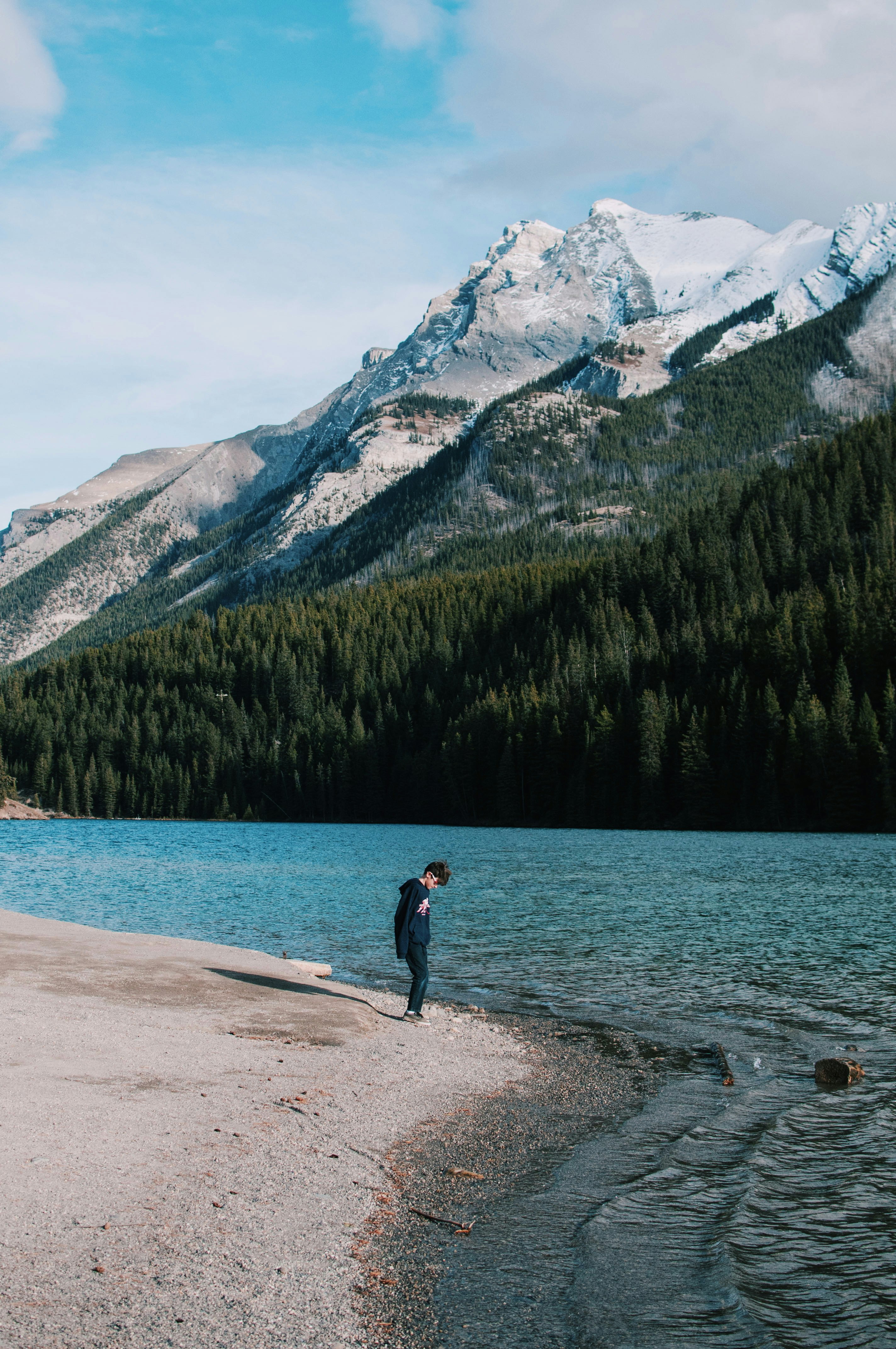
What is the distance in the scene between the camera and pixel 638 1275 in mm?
10086

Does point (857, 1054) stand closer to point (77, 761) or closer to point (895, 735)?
point (895, 735)

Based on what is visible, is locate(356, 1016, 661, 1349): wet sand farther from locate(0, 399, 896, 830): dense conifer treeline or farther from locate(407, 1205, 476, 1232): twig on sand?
locate(0, 399, 896, 830): dense conifer treeline

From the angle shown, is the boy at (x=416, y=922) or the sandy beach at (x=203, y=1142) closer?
the sandy beach at (x=203, y=1142)

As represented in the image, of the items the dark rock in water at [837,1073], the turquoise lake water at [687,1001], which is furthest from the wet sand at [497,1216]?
the dark rock in water at [837,1073]

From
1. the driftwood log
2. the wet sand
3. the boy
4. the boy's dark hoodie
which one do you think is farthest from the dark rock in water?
the boy's dark hoodie

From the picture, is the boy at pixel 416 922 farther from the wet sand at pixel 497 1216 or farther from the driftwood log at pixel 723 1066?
the driftwood log at pixel 723 1066

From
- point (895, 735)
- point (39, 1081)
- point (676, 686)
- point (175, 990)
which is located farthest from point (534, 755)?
point (39, 1081)

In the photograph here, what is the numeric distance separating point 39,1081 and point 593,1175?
820 cm

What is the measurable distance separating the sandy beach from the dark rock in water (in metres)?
5.61

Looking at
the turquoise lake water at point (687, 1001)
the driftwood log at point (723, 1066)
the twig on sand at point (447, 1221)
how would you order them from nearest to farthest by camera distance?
1. the turquoise lake water at point (687, 1001)
2. the twig on sand at point (447, 1221)
3. the driftwood log at point (723, 1066)

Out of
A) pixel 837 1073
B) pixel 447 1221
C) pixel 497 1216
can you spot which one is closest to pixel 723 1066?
pixel 837 1073

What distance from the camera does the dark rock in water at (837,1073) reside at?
17.3m

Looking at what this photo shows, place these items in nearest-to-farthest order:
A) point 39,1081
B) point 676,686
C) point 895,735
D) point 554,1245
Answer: point 554,1245 → point 39,1081 → point 895,735 → point 676,686

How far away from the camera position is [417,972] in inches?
874
